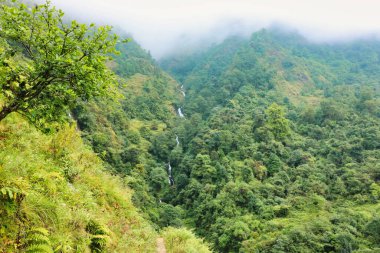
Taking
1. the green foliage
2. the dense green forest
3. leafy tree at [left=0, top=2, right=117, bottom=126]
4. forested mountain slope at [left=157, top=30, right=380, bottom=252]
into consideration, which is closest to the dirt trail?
the green foliage

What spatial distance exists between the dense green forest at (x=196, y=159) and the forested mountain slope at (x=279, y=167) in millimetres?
224

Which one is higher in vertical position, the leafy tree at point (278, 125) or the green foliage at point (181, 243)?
the leafy tree at point (278, 125)

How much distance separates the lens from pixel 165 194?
Answer: 57375 mm

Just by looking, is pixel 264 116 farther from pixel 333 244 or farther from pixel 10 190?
pixel 10 190

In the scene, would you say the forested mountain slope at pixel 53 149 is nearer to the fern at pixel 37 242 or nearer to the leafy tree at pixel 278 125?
the fern at pixel 37 242

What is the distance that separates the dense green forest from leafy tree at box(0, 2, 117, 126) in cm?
5

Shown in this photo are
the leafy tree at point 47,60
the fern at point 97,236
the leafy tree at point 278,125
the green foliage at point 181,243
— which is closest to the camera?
the leafy tree at point 47,60

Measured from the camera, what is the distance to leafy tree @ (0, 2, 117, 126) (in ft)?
16.5

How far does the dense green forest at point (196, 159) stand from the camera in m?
5.90

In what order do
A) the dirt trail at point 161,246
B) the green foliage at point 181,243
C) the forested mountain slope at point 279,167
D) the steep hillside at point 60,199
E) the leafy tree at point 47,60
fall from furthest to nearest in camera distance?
the forested mountain slope at point 279,167
the green foliage at point 181,243
the dirt trail at point 161,246
the steep hillside at point 60,199
the leafy tree at point 47,60

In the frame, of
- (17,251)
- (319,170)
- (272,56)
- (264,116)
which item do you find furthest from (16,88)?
(272,56)

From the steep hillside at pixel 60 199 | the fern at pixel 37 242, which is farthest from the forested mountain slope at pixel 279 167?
the fern at pixel 37 242

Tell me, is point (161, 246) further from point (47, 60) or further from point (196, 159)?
point (196, 159)

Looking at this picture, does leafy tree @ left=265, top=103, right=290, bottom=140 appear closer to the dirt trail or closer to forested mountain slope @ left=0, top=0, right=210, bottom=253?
the dirt trail
